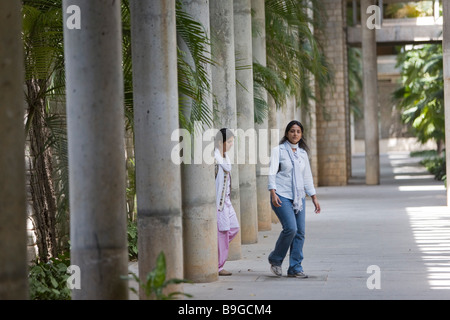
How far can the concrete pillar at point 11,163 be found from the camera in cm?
536

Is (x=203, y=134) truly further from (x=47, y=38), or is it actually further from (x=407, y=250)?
(x=407, y=250)

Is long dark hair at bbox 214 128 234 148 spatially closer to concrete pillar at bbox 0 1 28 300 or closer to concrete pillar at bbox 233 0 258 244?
concrete pillar at bbox 233 0 258 244

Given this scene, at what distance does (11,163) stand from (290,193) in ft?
15.8

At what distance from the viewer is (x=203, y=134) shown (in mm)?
9711

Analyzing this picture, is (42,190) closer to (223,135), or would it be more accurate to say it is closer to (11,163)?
(223,135)

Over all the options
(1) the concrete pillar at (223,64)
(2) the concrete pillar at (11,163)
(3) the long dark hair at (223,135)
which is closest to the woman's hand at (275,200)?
(3) the long dark hair at (223,135)

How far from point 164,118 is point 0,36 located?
109 inches

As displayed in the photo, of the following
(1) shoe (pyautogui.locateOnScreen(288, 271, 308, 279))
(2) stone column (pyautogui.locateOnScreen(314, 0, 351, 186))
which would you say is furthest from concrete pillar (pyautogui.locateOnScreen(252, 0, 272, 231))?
(2) stone column (pyautogui.locateOnScreen(314, 0, 351, 186))

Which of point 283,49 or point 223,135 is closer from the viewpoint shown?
point 223,135

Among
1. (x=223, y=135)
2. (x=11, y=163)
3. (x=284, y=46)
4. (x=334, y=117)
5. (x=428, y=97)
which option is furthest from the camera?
(x=428, y=97)

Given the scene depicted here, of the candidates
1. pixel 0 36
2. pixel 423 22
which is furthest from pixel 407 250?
pixel 423 22

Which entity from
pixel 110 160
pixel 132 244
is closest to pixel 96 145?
pixel 110 160

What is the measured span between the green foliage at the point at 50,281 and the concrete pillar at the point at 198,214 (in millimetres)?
1366

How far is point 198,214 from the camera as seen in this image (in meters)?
9.66
